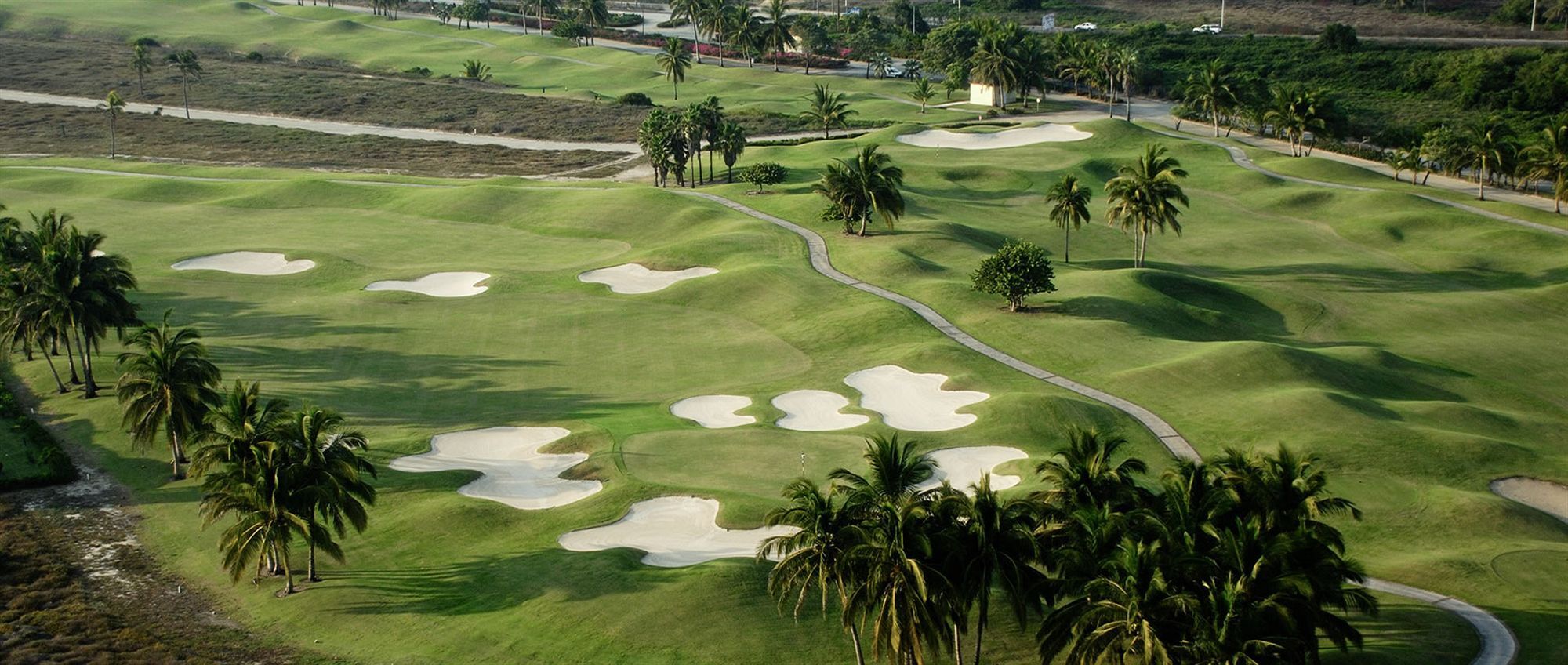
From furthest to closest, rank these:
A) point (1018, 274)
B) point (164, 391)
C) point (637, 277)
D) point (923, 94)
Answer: point (923, 94), point (637, 277), point (1018, 274), point (164, 391)

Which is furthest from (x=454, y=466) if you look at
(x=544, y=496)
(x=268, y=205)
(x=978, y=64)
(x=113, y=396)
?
(x=978, y=64)

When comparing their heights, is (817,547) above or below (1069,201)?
below

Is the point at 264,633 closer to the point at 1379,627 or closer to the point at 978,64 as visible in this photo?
the point at 1379,627

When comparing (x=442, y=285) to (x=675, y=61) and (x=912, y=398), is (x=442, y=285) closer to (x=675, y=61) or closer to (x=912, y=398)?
(x=912, y=398)

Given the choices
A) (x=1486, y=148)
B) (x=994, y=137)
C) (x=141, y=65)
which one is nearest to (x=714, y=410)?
(x=994, y=137)

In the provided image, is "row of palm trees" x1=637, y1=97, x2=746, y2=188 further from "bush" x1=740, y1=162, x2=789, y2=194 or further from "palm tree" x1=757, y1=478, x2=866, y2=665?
"palm tree" x1=757, y1=478, x2=866, y2=665

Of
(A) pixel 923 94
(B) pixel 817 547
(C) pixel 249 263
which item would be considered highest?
(A) pixel 923 94
